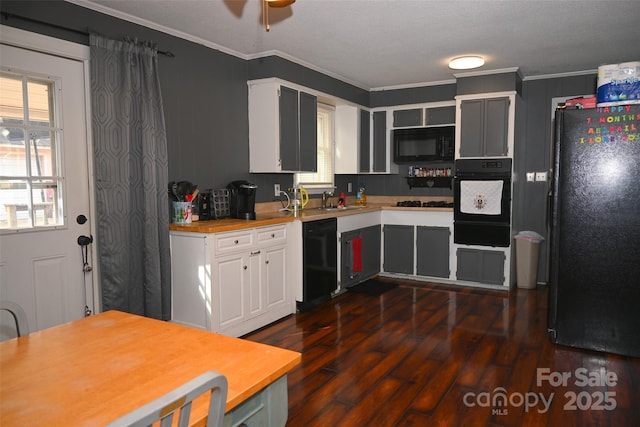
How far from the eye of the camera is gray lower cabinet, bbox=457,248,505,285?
500cm

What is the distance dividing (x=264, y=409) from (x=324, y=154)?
4.67 m

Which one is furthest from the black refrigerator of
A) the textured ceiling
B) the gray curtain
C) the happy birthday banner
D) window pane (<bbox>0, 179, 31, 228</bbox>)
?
window pane (<bbox>0, 179, 31, 228</bbox>)

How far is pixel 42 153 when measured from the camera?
110 inches

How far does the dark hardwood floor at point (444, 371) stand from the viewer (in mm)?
2385

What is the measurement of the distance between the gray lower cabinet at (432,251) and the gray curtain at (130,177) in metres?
3.15

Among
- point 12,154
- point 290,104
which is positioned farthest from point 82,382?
point 290,104

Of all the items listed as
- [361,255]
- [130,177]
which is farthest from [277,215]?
[130,177]

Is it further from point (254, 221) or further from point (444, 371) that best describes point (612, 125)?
point (254, 221)

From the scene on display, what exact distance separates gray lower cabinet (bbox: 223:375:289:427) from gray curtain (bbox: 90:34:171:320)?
7.58 feet

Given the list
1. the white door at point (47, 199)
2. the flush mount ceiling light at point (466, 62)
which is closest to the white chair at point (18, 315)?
the white door at point (47, 199)

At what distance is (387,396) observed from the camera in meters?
2.58

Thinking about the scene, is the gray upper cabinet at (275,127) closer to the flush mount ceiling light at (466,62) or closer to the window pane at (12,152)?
the flush mount ceiling light at (466,62)

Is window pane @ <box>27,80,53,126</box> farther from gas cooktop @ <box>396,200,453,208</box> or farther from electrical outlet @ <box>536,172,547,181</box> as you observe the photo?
electrical outlet @ <box>536,172,547,181</box>

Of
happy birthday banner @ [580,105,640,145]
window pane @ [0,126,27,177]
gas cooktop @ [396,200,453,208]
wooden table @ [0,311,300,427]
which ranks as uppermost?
happy birthday banner @ [580,105,640,145]
